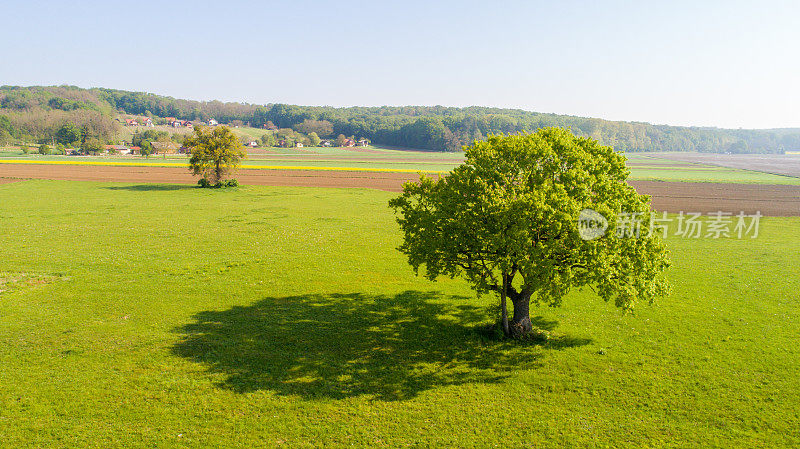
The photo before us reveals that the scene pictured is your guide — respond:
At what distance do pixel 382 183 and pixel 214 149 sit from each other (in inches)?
1349

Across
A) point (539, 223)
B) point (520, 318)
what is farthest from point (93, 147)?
point (539, 223)

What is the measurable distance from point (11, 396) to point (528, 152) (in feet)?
79.5

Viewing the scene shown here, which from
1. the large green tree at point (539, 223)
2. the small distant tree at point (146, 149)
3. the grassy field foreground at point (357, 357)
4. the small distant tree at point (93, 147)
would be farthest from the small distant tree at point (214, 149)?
the small distant tree at point (93, 147)

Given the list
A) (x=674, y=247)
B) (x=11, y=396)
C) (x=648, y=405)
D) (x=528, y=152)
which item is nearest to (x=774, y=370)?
(x=648, y=405)

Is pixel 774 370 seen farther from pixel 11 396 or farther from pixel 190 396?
pixel 11 396

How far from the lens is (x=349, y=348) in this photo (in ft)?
73.6

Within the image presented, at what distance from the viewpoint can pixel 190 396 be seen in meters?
18.0

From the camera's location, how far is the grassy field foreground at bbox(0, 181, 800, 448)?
16.3m

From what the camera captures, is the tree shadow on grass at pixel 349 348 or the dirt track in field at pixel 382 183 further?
the dirt track in field at pixel 382 183

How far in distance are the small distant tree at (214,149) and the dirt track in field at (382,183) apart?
12.0 metres

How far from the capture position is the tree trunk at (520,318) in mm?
23641

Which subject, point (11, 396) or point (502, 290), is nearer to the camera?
point (11, 396)

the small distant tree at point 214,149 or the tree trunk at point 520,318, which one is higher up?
the small distant tree at point 214,149

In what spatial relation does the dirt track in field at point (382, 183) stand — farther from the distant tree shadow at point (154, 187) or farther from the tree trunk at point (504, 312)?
the tree trunk at point (504, 312)
